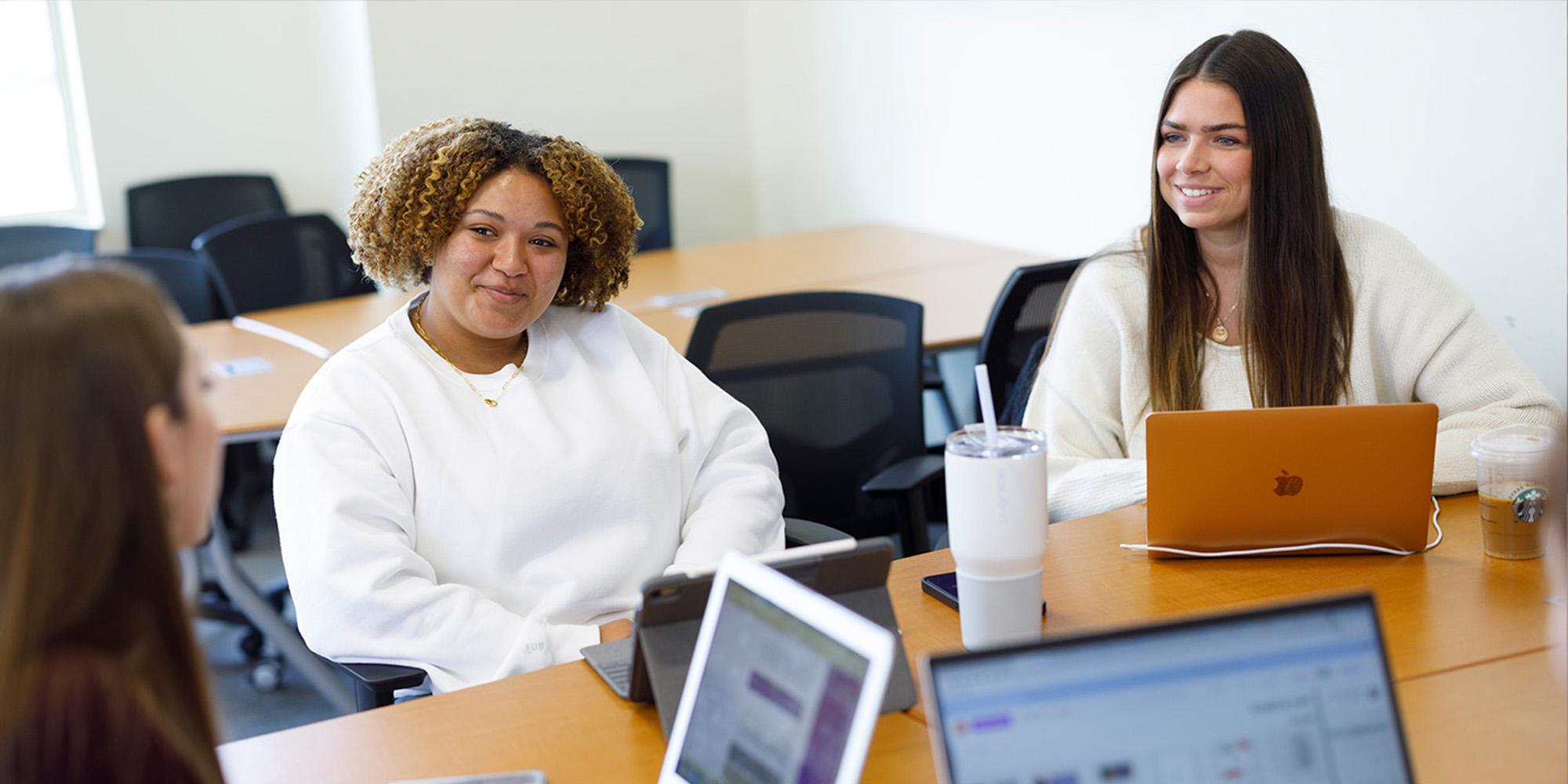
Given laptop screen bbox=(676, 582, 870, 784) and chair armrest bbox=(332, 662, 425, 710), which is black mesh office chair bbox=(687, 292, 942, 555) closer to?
chair armrest bbox=(332, 662, 425, 710)

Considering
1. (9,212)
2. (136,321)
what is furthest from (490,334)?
(9,212)

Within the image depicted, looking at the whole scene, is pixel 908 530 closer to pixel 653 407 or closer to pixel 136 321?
pixel 653 407

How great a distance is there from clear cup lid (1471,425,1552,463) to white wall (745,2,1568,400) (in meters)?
1.15

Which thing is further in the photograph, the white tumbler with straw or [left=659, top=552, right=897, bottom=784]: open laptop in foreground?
the white tumbler with straw

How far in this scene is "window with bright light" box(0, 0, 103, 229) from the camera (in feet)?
17.3

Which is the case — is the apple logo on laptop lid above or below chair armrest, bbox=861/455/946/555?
above

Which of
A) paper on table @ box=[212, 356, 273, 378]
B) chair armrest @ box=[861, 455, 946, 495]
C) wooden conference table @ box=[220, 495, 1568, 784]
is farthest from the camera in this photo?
paper on table @ box=[212, 356, 273, 378]

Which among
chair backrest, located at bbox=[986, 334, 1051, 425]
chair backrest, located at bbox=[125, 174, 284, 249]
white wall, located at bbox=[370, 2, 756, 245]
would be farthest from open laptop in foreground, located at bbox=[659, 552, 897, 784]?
chair backrest, located at bbox=[125, 174, 284, 249]

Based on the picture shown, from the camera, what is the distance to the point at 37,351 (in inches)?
34.4

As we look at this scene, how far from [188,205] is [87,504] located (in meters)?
4.87

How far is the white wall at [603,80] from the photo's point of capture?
5059mm

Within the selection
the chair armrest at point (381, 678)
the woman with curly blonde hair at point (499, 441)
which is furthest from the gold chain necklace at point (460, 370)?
the chair armrest at point (381, 678)

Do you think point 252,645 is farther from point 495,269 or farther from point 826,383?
point 495,269

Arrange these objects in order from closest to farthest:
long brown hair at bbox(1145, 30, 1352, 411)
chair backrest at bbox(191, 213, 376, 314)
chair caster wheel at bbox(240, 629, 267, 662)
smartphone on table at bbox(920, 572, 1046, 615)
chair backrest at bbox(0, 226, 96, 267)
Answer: smartphone on table at bbox(920, 572, 1046, 615)
long brown hair at bbox(1145, 30, 1352, 411)
chair caster wheel at bbox(240, 629, 267, 662)
chair backrest at bbox(191, 213, 376, 314)
chair backrest at bbox(0, 226, 96, 267)
